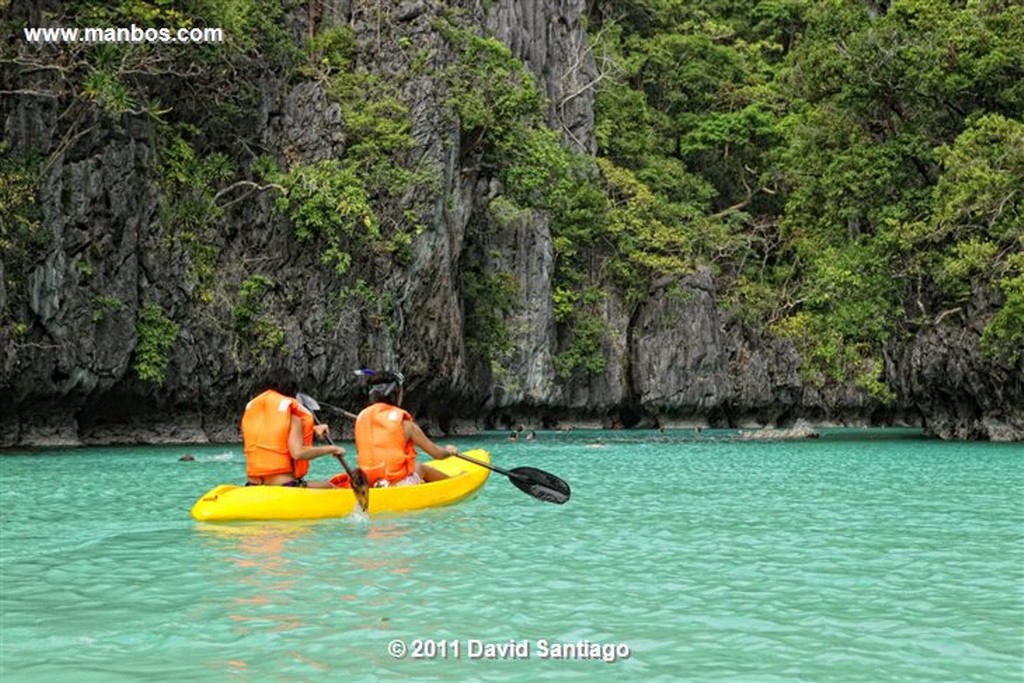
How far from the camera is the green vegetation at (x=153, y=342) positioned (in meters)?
23.6

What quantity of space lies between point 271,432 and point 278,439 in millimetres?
93

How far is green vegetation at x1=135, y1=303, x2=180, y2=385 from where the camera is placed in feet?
77.4

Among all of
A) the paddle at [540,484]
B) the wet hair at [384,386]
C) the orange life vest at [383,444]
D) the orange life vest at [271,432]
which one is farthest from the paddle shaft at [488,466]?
the orange life vest at [271,432]

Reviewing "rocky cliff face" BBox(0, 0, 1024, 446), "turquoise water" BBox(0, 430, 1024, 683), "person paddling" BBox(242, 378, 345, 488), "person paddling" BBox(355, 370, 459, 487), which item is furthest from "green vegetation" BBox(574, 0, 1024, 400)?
"person paddling" BBox(242, 378, 345, 488)

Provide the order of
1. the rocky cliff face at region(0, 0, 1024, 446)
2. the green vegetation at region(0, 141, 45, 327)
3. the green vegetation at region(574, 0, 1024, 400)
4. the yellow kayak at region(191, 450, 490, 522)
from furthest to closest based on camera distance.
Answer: the green vegetation at region(574, 0, 1024, 400), the rocky cliff face at region(0, 0, 1024, 446), the green vegetation at region(0, 141, 45, 327), the yellow kayak at region(191, 450, 490, 522)

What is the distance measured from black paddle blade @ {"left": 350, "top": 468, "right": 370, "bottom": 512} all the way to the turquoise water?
23cm

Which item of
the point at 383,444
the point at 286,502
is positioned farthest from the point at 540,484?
the point at 286,502

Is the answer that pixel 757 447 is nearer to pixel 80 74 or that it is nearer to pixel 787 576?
pixel 80 74

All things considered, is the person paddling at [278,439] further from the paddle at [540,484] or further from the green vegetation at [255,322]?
the green vegetation at [255,322]

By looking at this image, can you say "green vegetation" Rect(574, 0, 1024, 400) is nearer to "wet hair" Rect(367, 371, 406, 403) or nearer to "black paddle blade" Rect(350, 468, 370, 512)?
"wet hair" Rect(367, 371, 406, 403)

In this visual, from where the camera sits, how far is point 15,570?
25.5 feet

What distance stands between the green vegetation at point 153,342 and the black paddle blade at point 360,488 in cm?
1414

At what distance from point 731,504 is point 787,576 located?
499 centimetres

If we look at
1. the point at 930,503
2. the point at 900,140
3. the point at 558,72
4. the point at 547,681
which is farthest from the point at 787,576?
the point at 558,72
